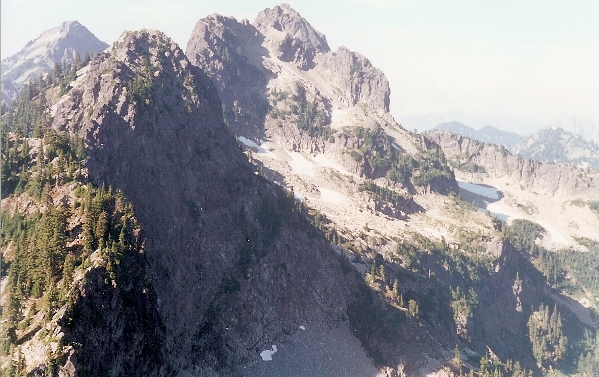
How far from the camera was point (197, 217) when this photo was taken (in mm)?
142125

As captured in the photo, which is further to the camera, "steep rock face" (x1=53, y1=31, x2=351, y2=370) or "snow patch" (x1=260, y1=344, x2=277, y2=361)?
"snow patch" (x1=260, y1=344, x2=277, y2=361)

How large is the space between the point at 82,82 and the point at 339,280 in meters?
107

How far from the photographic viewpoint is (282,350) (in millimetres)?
132500

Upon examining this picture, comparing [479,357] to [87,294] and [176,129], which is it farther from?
[87,294]

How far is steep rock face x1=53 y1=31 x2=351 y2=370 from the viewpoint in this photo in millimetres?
122938

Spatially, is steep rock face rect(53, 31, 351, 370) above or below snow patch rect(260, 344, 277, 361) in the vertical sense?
above

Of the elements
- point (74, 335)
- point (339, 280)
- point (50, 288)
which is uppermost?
point (50, 288)

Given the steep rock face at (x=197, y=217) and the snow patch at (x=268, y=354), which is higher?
the steep rock face at (x=197, y=217)

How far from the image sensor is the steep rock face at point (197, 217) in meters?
123

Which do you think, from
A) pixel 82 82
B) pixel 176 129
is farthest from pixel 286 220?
pixel 82 82

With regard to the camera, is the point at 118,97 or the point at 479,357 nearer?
the point at 118,97

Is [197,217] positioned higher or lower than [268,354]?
higher

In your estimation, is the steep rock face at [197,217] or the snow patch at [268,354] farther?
the snow patch at [268,354]

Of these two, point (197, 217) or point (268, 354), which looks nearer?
point (268, 354)
